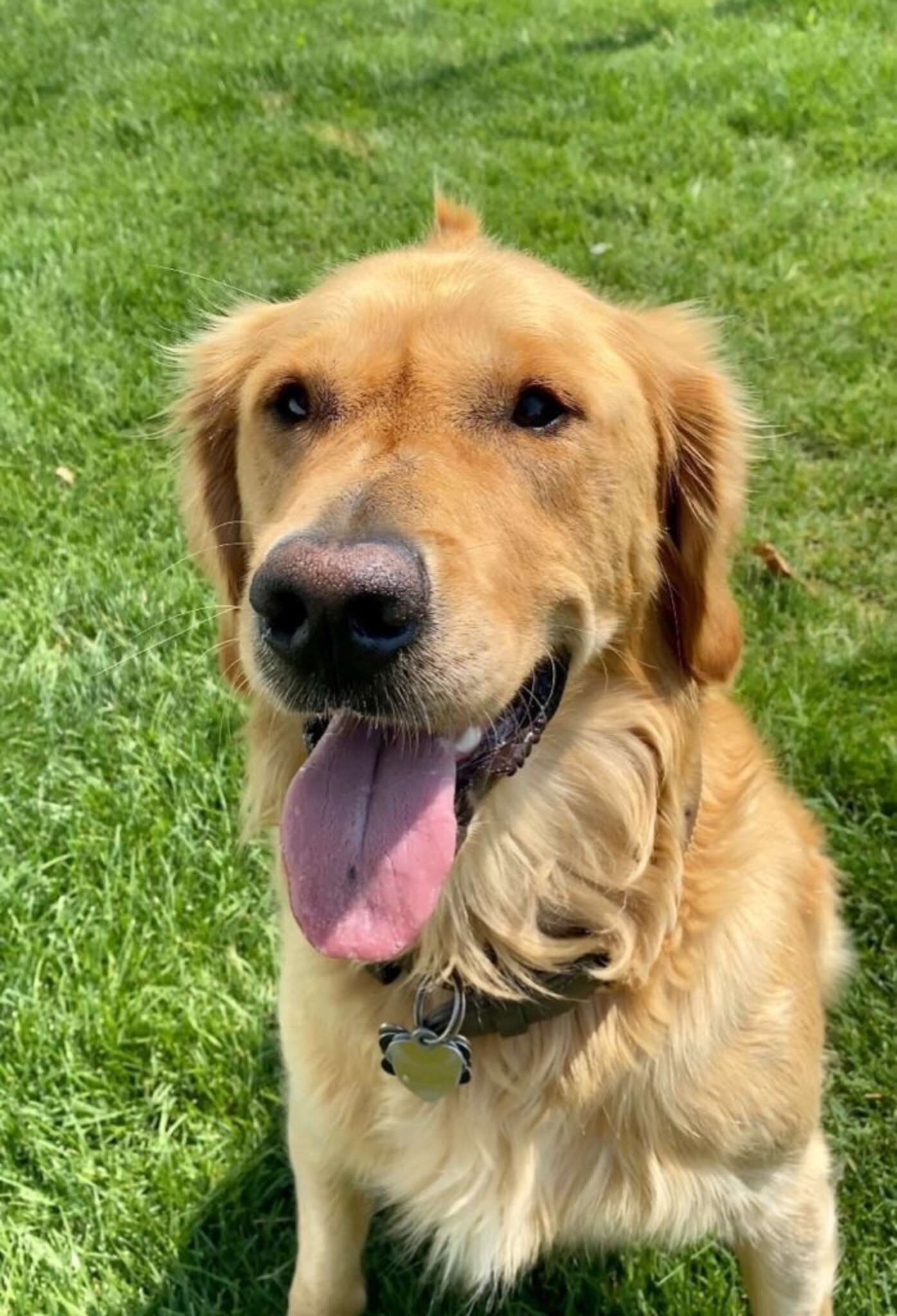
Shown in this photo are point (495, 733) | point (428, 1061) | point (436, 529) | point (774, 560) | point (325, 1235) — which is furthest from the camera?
point (774, 560)

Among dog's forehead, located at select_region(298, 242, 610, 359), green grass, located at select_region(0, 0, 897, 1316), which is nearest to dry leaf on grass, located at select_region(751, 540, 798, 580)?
green grass, located at select_region(0, 0, 897, 1316)

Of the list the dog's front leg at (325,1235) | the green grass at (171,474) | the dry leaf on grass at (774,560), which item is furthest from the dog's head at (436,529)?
the dry leaf on grass at (774,560)

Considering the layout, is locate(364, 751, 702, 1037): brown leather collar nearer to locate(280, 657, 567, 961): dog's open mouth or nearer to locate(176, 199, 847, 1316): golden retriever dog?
locate(176, 199, 847, 1316): golden retriever dog

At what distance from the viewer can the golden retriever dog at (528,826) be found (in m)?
1.87

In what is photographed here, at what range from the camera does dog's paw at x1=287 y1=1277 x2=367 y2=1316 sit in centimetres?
245

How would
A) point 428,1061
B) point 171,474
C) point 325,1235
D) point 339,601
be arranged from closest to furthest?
point 339,601, point 428,1061, point 325,1235, point 171,474

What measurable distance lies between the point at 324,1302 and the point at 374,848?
1204 millimetres

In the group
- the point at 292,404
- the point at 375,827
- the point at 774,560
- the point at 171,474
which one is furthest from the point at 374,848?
the point at 171,474

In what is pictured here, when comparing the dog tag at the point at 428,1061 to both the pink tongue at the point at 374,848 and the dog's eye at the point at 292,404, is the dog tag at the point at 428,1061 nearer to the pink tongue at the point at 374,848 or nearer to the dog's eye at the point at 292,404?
the pink tongue at the point at 374,848

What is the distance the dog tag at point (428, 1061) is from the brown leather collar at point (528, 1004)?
42 millimetres

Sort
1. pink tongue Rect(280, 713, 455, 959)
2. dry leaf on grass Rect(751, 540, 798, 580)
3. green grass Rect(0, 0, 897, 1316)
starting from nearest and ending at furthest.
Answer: pink tongue Rect(280, 713, 455, 959) < green grass Rect(0, 0, 897, 1316) < dry leaf on grass Rect(751, 540, 798, 580)

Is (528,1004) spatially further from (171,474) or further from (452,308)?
(171,474)

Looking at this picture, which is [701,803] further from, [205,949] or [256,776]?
[205,949]

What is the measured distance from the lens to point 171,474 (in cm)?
473
